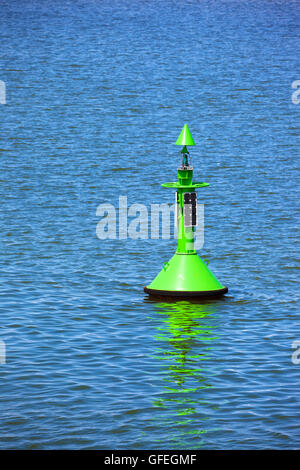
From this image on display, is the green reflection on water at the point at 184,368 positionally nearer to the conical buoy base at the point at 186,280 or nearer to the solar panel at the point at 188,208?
the conical buoy base at the point at 186,280

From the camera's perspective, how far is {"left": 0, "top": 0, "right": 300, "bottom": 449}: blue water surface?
381 inches

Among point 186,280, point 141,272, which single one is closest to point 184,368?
point 186,280

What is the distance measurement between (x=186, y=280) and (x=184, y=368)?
284 cm

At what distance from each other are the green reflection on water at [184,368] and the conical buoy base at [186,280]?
0.52ft

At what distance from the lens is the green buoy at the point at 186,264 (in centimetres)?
1387

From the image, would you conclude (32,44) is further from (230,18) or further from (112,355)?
(112,355)

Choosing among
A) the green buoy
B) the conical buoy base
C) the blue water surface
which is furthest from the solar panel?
the blue water surface

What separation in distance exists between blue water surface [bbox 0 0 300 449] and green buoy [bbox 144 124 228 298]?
206mm

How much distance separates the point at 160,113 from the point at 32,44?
98.4 feet

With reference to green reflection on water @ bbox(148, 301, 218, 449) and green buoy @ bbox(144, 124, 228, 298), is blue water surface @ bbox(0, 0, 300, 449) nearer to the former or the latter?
green reflection on water @ bbox(148, 301, 218, 449)

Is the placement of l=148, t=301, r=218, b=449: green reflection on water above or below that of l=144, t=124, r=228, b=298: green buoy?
below

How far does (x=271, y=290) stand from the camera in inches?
598

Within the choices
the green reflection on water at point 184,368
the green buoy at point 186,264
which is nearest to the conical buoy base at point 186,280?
the green buoy at point 186,264

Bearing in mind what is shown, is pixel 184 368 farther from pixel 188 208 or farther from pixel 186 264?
pixel 188 208
